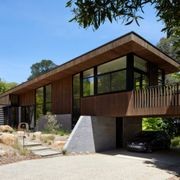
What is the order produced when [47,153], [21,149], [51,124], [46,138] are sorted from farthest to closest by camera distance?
[51,124] < [46,138] < [47,153] < [21,149]

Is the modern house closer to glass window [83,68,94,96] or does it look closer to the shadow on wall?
glass window [83,68,94,96]

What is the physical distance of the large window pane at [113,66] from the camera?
19438 mm

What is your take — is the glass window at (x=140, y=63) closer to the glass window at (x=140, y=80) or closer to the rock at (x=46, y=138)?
the glass window at (x=140, y=80)

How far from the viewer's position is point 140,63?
20062 millimetres

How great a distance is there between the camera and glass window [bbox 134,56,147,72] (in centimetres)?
1962

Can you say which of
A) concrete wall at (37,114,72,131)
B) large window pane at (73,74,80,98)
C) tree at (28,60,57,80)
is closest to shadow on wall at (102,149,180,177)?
concrete wall at (37,114,72,131)

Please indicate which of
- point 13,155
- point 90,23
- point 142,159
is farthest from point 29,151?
point 90,23

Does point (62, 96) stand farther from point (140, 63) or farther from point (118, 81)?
point (140, 63)

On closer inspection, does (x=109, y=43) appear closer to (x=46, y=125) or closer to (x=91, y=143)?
(x=91, y=143)

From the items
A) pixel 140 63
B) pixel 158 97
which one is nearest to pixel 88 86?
pixel 140 63

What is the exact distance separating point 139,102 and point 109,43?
3625mm

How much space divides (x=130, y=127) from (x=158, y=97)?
254 inches

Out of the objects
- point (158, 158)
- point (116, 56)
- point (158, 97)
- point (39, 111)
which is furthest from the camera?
point (39, 111)

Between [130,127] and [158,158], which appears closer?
[158,158]
